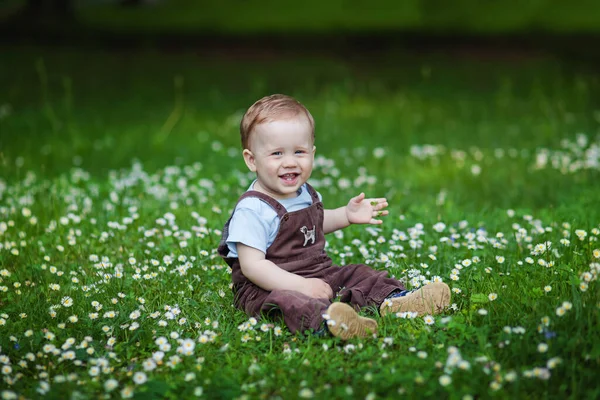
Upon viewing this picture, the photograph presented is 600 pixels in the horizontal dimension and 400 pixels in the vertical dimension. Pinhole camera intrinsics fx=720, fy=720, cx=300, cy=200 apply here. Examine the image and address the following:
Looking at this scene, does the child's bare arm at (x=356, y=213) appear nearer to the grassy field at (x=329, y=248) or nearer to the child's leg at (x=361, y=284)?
the child's leg at (x=361, y=284)

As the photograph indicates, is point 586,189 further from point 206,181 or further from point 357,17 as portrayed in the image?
point 357,17

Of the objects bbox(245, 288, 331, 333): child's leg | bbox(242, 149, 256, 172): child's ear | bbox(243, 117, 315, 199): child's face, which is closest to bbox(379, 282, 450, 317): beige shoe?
bbox(245, 288, 331, 333): child's leg

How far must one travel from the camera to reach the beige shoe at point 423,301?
13.1 feet

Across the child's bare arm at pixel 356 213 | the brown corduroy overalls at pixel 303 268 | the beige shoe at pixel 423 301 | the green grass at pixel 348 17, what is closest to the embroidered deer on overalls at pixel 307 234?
the brown corduroy overalls at pixel 303 268

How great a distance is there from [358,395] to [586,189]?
14.7 feet

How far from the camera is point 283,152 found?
4.01m

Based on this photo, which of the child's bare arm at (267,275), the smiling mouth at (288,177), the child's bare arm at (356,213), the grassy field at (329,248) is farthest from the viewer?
the child's bare arm at (356,213)

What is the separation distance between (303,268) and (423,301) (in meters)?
0.71

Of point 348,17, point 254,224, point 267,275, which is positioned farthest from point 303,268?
point 348,17

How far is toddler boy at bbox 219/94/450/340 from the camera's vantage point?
3.94m

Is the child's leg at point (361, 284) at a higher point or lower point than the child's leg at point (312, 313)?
higher

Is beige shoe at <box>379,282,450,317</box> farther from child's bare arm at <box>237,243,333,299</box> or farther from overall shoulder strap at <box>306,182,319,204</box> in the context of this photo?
overall shoulder strap at <box>306,182,319,204</box>

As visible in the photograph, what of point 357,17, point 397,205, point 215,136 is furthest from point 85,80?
point 397,205

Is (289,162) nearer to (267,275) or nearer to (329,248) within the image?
(267,275)
